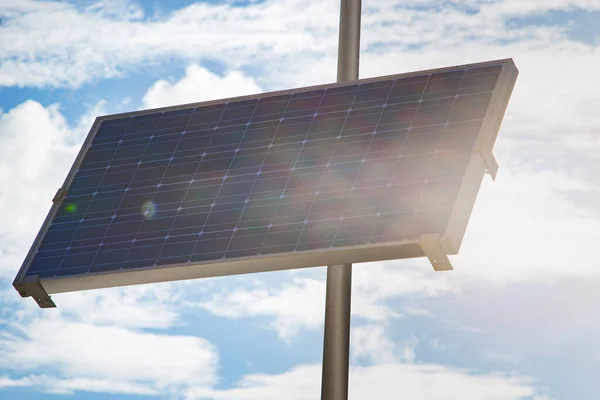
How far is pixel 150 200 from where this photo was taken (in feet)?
68.4

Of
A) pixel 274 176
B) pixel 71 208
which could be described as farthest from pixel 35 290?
pixel 274 176

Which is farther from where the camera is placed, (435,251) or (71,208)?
(71,208)

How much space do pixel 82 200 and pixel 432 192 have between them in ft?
23.1

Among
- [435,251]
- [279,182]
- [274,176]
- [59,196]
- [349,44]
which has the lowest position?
[435,251]

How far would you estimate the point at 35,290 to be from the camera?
2011 cm

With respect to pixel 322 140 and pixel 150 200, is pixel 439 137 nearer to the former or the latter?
pixel 322 140

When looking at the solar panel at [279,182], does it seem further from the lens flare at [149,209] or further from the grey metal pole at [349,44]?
the grey metal pole at [349,44]

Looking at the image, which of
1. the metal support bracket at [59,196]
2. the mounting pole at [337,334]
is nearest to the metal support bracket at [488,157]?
the mounting pole at [337,334]

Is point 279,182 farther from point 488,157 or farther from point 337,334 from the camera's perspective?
point 488,157

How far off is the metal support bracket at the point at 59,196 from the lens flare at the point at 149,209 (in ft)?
6.25

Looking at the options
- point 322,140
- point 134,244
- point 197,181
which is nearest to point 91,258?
point 134,244

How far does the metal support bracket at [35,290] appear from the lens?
2008cm

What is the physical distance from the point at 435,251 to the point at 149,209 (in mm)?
5889

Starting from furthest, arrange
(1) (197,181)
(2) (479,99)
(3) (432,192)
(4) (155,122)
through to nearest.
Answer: (4) (155,122), (1) (197,181), (2) (479,99), (3) (432,192)
